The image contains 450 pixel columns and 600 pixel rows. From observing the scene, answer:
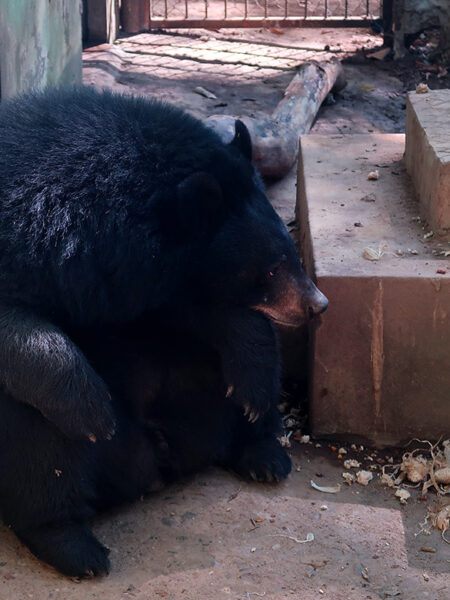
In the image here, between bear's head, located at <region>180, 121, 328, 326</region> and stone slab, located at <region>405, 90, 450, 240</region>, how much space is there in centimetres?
85

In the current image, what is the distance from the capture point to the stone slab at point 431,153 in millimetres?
3799

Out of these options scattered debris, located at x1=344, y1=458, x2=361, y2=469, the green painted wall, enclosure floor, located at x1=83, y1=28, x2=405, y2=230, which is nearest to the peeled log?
enclosure floor, located at x1=83, y1=28, x2=405, y2=230

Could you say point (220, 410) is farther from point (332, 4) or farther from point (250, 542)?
point (332, 4)

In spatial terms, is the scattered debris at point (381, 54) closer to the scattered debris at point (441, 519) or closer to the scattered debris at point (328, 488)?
the scattered debris at point (328, 488)

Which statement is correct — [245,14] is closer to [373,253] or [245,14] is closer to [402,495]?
[373,253]

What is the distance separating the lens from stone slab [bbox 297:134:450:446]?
3568mm

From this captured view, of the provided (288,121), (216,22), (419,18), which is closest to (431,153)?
(288,121)

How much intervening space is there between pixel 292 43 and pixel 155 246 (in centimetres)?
763

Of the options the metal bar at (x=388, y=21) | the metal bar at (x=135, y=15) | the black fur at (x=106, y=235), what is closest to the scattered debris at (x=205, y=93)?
the metal bar at (x=135, y=15)

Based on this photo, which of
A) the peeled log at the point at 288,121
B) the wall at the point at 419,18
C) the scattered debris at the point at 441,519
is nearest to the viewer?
the scattered debris at the point at 441,519

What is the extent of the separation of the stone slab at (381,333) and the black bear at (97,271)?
395 mm

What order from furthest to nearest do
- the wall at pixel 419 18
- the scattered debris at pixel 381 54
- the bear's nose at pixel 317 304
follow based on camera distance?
the scattered debris at pixel 381 54 → the wall at pixel 419 18 → the bear's nose at pixel 317 304

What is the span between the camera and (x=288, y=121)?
21.9ft

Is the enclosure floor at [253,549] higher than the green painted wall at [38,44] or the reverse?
the reverse
